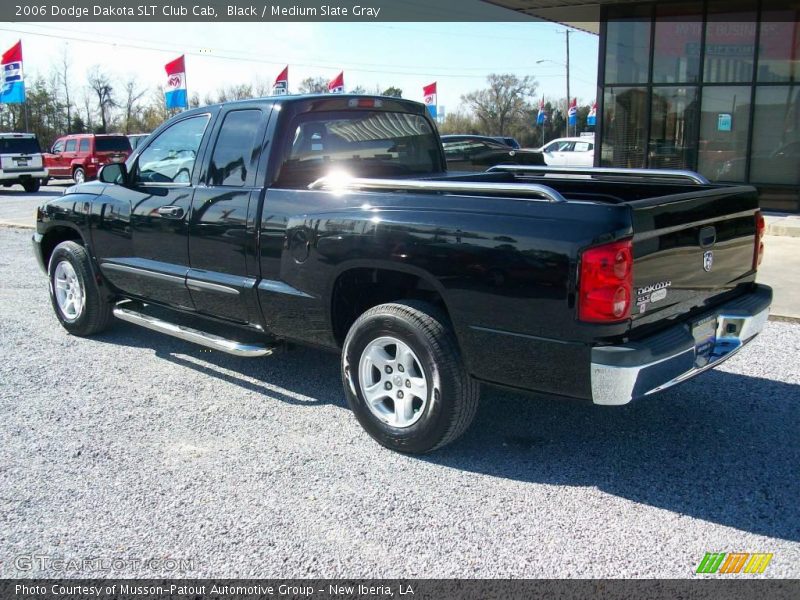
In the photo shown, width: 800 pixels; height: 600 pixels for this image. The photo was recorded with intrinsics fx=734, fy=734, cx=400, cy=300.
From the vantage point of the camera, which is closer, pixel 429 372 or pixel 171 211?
pixel 429 372

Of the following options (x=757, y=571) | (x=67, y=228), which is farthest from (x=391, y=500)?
(x=67, y=228)

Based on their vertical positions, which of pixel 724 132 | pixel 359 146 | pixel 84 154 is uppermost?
pixel 724 132

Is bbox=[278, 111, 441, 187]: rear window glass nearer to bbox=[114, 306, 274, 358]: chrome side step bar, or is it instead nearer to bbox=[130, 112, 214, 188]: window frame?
bbox=[130, 112, 214, 188]: window frame

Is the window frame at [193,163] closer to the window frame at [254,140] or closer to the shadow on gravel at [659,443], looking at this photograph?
the window frame at [254,140]

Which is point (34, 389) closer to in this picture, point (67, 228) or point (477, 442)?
point (67, 228)

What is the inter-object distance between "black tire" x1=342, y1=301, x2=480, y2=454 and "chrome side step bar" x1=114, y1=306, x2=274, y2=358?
88 cm

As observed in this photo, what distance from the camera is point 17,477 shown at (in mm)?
3723

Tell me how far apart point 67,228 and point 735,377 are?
18.0 feet

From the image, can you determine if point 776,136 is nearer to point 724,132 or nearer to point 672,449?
point 724,132

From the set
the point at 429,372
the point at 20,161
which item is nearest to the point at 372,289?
the point at 429,372

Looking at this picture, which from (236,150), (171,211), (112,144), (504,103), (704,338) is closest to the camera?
(704,338)

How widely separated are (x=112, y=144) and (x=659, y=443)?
25052mm

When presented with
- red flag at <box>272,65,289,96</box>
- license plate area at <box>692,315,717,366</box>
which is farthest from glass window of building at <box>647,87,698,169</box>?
red flag at <box>272,65,289,96</box>

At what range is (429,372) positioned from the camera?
12.2ft
